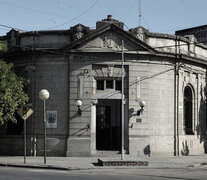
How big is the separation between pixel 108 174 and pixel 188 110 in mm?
13275

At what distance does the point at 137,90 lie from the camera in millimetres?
24953

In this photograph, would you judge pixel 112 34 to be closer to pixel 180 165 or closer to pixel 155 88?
pixel 155 88

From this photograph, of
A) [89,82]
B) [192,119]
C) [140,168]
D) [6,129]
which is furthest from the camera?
[192,119]

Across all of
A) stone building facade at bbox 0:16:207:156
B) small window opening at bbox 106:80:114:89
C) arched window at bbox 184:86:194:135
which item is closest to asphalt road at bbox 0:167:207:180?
stone building facade at bbox 0:16:207:156

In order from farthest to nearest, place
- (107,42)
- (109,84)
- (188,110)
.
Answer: (188,110)
(109,84)
(107,42)

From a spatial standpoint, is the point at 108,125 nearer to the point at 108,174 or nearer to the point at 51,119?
the point at 51,119

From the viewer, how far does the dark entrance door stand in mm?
26375

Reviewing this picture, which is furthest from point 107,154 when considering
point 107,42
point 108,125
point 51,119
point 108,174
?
point 108,174

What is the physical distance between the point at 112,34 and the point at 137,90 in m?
3.75

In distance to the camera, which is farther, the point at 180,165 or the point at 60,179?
the point at 180,165

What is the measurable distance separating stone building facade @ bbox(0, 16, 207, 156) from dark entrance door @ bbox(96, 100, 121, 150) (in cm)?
7

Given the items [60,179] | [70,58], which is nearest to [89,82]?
[70,58]

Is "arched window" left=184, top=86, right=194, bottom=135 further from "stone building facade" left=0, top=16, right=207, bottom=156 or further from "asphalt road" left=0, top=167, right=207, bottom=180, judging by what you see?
"asphalt road" left=0, top=167, right=207, bottom=180

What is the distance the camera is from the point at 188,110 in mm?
28500
